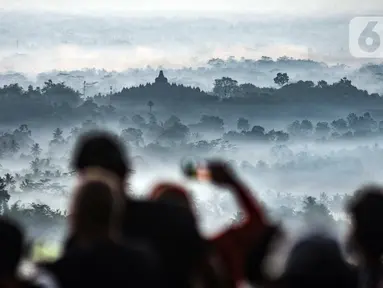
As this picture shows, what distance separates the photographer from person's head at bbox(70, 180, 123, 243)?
128 inches

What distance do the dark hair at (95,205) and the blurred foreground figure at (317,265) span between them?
64cm

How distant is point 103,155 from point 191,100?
18449 millimetres

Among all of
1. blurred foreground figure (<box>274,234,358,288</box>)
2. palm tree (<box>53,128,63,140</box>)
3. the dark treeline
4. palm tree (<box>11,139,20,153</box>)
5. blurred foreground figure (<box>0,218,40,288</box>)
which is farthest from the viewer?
palm tree (<box>11,139,20,153</box>)

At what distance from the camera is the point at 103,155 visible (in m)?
3.71

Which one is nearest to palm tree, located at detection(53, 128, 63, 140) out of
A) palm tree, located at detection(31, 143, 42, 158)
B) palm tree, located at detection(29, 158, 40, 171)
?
palm tree, located at detection(31, 143, 42, 158)

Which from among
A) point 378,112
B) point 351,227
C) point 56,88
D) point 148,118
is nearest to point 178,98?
point 148,118

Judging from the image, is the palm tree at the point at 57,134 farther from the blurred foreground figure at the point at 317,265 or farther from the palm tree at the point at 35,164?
the blurred foreground figure at the point at 317,265

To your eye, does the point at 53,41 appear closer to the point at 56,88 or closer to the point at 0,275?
the point at 56,88

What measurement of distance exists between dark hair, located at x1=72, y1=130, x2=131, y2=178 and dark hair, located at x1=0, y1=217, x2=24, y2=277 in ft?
1.11

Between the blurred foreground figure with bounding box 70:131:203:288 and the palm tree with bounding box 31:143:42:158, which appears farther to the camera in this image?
the palm tree with bounding box 31:143:42:158

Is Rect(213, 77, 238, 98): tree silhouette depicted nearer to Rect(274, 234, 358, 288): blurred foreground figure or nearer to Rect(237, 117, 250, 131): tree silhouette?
Rect(237, 117, 250, 131): tree silhouette

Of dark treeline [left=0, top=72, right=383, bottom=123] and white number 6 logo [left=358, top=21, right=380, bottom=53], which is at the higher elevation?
white number 6 logo [left=358, top=21, right=380, bottom=53]

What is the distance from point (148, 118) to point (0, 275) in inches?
751

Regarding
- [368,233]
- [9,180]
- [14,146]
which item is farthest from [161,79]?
[368,233]
